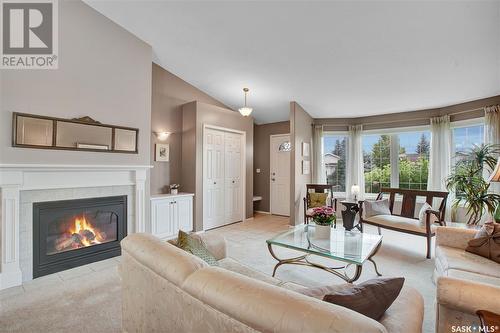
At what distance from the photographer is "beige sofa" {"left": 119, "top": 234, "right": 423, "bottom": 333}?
0.79 meters

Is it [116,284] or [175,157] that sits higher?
[175,157]

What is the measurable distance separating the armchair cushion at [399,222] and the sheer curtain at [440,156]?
4.73 ft

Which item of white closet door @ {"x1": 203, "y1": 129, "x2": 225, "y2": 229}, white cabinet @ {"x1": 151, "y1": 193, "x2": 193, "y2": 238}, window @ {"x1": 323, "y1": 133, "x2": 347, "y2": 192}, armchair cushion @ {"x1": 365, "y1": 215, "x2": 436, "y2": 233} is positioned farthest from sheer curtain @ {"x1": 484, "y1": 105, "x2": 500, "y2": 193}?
white cabinet @ {"x1": 151, "y1": 193, "x2": 193, "y2": 238}

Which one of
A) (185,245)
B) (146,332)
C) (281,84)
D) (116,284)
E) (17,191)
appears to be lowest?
(116,284)

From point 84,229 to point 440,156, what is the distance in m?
6.27

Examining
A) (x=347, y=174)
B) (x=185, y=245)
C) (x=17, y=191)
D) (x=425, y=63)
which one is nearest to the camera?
(x=185, y=245)

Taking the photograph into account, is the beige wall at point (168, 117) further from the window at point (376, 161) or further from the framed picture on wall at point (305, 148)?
the window at point (376, 161)

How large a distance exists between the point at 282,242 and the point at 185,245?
131cm

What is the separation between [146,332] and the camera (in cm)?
141

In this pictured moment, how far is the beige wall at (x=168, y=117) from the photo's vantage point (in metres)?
4.43

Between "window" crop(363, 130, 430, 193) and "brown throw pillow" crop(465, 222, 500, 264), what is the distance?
3044 millimetres

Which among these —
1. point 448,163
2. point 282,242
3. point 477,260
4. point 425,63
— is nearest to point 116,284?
point 282,242

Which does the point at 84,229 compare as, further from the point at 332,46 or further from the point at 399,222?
the point at 399,222

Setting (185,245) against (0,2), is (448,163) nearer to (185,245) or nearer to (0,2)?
(185,245)
